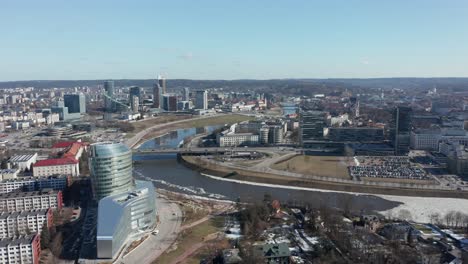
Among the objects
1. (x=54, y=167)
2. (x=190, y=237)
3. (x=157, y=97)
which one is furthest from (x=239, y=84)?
(x=190, y=237)

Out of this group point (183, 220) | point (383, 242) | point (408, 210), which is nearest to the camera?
point (383, 242)

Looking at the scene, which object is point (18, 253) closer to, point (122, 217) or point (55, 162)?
point (122, 217)

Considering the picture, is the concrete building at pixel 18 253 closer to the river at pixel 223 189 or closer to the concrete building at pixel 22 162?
the river at pixel 223 189

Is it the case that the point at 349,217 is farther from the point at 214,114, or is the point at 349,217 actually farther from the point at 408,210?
the point at 214,114

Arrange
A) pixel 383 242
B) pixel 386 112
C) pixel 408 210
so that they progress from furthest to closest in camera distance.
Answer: pixel 386 112
pixel 408 210
pixel 383 242

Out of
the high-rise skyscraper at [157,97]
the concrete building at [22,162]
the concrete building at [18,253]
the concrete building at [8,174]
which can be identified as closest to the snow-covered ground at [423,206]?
the concrete building at [18,253]

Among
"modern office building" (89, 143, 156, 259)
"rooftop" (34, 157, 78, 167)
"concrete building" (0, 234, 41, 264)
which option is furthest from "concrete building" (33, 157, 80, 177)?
"concrete building" (0, 234, 41, 264)

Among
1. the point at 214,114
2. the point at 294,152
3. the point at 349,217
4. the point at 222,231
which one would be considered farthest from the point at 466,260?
the point at 214,114
